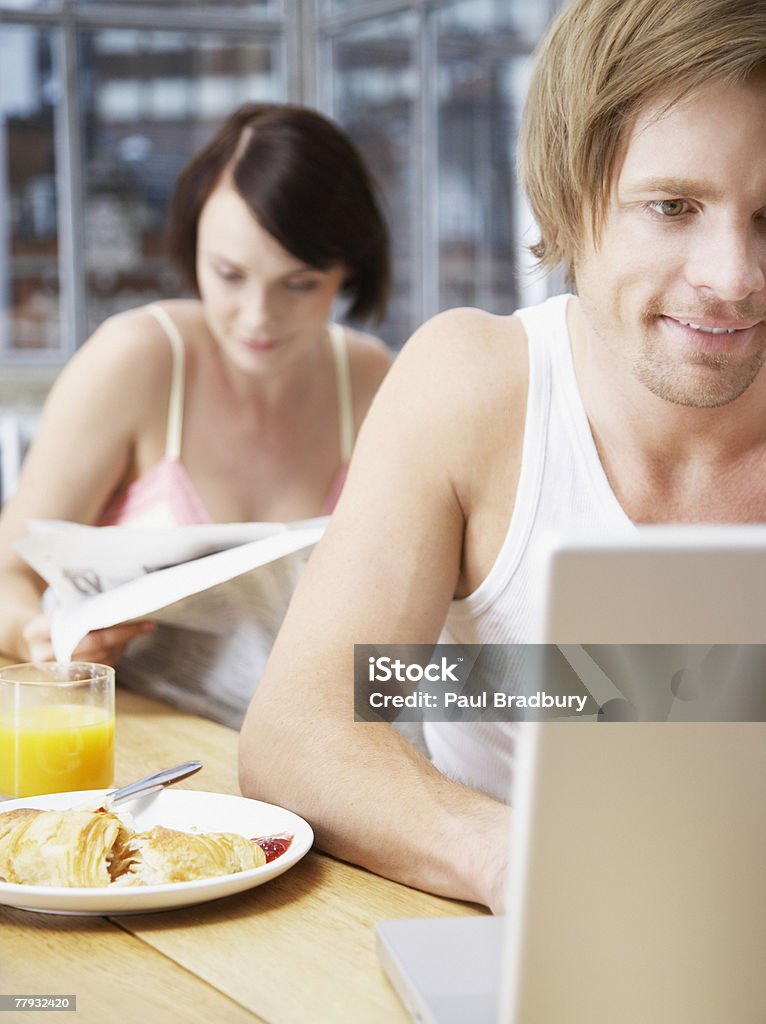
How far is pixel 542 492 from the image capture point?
49.4 inches

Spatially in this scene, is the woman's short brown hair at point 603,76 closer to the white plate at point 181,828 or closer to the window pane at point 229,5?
the white plate at point 181,828

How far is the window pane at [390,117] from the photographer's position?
227 inches

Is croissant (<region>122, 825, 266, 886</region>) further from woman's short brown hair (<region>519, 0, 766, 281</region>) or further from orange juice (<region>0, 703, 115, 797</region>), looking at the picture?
woman's short brown hair (<region>519, 0, 766, 281</region>)

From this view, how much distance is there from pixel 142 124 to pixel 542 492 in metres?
5.20

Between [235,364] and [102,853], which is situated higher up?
[235,364]

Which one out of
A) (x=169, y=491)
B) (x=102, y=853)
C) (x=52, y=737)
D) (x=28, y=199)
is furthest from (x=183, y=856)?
(x=28, y=199)

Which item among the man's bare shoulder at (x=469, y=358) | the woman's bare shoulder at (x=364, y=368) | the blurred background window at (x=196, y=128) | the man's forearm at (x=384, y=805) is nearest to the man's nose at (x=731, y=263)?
the man's bare shoulder at (x=469, y=358)

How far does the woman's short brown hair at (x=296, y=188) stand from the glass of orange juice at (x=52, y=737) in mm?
1168

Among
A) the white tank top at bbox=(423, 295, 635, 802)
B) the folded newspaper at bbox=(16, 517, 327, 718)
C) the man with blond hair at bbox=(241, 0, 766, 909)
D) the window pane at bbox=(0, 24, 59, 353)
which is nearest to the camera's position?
the man with blond hair at bbox=(241, 0, 766, 909)

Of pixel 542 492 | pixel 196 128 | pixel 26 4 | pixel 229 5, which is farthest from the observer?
pixel 196 128

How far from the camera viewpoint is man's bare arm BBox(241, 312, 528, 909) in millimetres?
935

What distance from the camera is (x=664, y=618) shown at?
55 centimetres

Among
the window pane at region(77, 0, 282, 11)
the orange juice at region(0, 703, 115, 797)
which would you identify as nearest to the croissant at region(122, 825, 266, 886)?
the orange juice at region(0, 703, 115, 797)

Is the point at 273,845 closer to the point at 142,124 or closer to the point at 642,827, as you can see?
the point at 642,827
